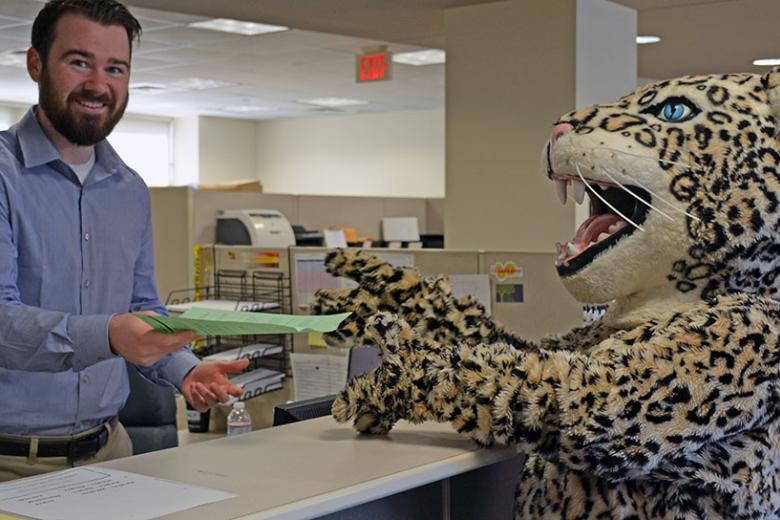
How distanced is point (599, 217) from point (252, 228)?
3.51m

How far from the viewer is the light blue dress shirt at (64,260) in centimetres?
182

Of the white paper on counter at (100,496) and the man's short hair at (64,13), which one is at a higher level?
the man's short hair at (64,13)

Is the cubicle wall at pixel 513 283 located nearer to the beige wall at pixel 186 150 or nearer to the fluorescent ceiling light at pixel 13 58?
the fluorescent ceiling light at pixel 13 58

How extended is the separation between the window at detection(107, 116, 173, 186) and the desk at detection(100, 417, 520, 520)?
39.6 ft

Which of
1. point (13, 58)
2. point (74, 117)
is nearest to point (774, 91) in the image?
point (74, 117)

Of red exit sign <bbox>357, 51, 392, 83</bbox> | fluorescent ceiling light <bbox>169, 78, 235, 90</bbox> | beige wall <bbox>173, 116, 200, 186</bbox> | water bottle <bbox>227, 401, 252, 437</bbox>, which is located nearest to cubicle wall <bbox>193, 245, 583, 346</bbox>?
water bottle <bbox>227, 401, 252, 437</bbox>

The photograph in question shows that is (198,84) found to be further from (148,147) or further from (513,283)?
(513,283)

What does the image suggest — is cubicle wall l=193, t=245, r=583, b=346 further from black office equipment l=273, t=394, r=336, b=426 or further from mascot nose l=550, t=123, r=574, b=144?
mascot nose l=550, t=123, r=574, b=144

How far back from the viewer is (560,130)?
145cm

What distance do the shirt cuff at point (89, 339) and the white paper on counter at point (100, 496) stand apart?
0.92 feet

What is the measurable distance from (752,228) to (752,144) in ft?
0.40

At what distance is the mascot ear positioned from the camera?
1371 mm

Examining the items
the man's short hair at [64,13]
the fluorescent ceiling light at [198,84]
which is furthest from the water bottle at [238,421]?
the fluorescent ceiling light at [198,84]

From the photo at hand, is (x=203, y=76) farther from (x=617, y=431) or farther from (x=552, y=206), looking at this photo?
(x=617, y=431)
